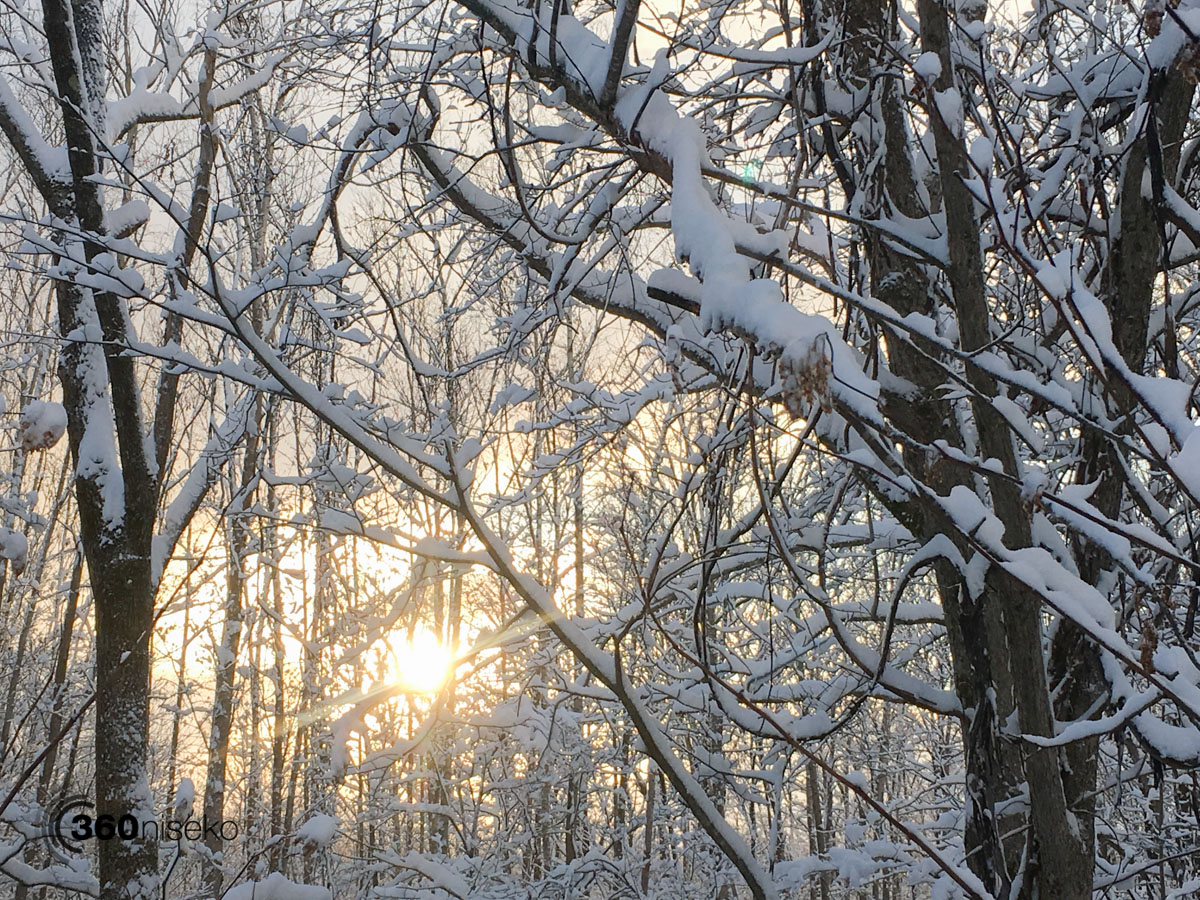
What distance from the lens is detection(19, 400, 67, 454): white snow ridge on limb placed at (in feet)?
8.00

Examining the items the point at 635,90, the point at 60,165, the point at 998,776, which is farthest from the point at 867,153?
the point at 60,165

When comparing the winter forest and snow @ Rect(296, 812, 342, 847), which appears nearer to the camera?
the winter forest

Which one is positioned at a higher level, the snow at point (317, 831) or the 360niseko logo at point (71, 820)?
the snow at point (317, 831)

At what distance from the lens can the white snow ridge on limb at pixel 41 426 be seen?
8.00ft

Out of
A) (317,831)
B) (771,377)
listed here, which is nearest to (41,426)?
(317,831)

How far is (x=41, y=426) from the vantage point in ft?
8.13

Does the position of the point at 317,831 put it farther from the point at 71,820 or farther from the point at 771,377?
the point at 71,820

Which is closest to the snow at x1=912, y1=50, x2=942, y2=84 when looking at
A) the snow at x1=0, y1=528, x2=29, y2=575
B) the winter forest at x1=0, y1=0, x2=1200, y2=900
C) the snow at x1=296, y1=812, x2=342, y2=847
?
the winter forest at x1=0, y1=0, x2=1200, y2=900

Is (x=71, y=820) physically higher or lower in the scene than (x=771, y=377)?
lower

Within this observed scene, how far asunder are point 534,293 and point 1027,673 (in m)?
2.75

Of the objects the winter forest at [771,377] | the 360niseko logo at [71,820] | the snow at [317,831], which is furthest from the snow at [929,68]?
the 360niseko logo at [71,820]

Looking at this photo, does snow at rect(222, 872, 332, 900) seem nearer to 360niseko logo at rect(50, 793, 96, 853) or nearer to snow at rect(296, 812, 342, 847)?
snow at rect(296, 812, 342, 847)

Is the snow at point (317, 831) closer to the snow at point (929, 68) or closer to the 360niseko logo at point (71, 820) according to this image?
the 360niseko logo at point (71, 820)

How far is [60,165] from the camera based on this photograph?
3338mm
